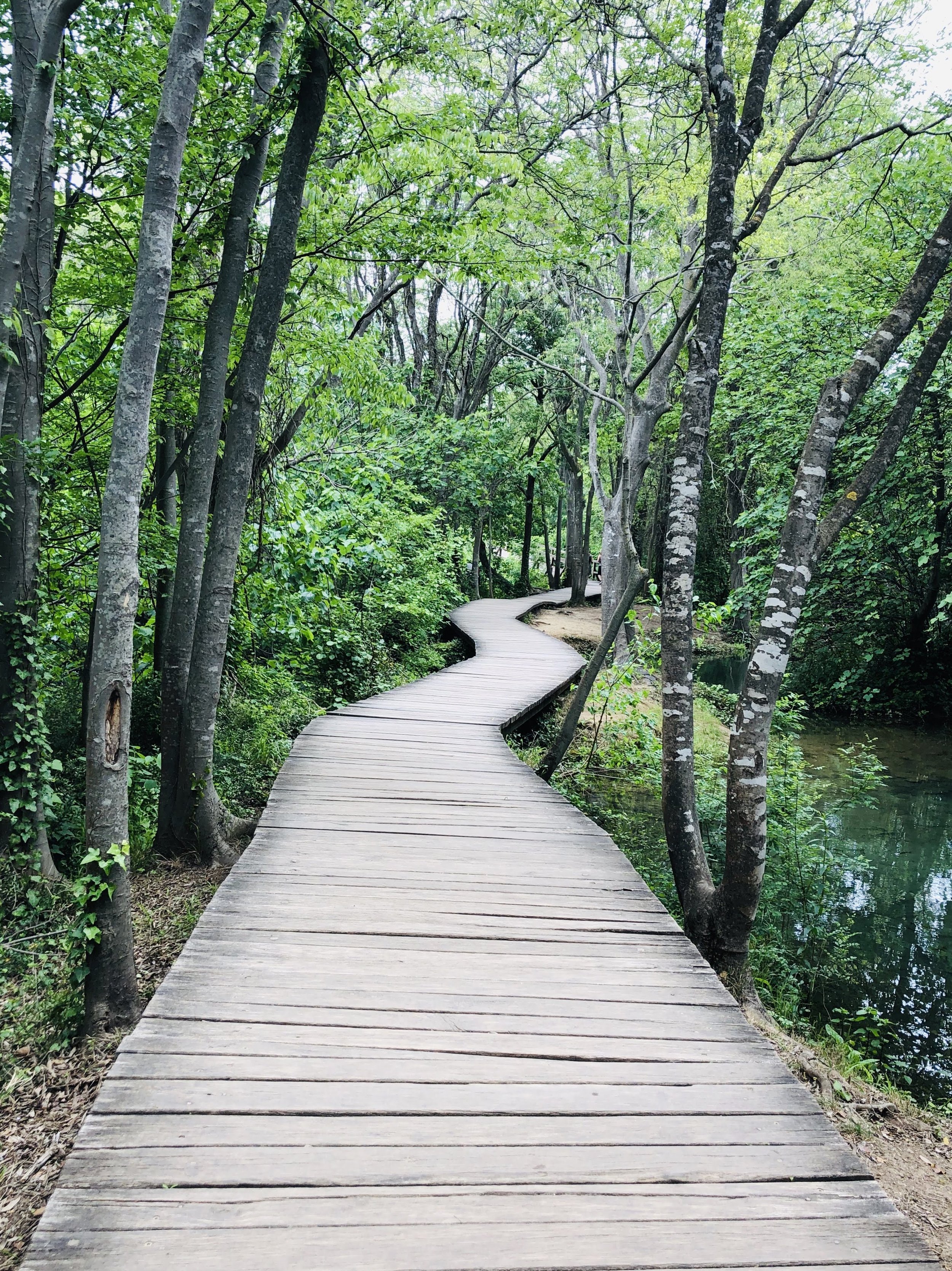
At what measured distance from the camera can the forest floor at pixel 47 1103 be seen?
249 cm

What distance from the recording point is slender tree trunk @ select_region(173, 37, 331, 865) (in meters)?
5.30

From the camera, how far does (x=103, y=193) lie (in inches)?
230

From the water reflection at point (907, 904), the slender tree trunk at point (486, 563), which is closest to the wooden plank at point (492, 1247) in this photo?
the water reflection at point (907, 904)

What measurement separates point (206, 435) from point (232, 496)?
459 millimetres

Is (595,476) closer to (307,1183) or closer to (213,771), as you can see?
(213,771)

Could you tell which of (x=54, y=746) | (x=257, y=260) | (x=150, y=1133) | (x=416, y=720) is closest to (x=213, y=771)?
(x=54, y=746)

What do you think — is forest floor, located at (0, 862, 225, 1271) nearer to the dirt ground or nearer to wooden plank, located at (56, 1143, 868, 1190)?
wooden plank, located at (56, 1143, 868, 1190)

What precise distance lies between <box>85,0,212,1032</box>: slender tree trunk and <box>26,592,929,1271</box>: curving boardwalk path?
58 cm

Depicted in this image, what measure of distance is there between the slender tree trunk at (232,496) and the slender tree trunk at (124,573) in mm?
1768

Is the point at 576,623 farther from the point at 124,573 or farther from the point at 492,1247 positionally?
the point at 492,1247

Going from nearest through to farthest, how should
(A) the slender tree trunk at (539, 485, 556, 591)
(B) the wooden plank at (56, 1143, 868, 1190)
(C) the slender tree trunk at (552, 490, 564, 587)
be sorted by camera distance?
(B) the wooden plank at (56, 1143, 868, 1190)
(A) the slender tree trunk at (539, 485, 556, 591)
(C) the slender tree trunk at (552, 490, 564, 587)

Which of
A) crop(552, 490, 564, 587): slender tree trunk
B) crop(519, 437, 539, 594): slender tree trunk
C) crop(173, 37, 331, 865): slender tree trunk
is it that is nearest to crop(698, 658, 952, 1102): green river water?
crop(173, 37, 331, 865): slender tree trunk

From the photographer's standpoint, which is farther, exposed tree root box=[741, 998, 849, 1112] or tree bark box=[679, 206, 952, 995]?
tree bark box=[679, 206, 952, 995]

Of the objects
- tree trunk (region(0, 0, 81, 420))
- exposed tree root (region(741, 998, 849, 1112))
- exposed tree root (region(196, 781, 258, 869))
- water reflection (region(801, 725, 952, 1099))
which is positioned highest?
tree trunk (region(0, 0, 81, 420))
